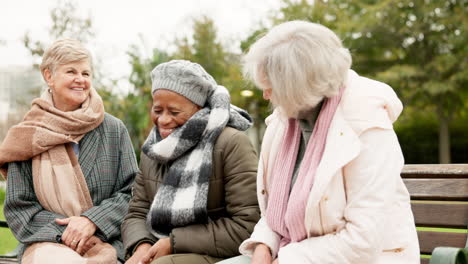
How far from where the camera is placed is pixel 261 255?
2.41 meters

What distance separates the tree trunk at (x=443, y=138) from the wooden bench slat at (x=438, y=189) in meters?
19.3

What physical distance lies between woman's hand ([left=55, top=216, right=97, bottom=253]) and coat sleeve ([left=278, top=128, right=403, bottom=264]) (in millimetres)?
1395

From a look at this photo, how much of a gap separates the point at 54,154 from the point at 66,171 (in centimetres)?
12

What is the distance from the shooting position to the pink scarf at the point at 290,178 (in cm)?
223

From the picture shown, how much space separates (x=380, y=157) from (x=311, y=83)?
364 mm

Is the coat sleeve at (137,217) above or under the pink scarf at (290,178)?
under

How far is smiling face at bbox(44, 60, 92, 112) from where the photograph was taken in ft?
10.8

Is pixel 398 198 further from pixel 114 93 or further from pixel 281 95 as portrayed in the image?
pixel 114 93

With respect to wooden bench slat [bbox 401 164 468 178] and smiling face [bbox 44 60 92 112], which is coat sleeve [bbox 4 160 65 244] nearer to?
smiling face [bbox 44 60 92 112]

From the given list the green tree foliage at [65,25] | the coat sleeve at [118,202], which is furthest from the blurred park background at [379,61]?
the coat sleeve at [118,202]

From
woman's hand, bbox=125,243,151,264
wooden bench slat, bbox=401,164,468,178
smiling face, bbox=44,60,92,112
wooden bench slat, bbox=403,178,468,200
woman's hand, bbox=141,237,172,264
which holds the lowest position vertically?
woman's hand, bbox=125,243,151,264

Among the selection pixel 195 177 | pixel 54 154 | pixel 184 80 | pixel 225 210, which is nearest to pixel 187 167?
pixel 195 177

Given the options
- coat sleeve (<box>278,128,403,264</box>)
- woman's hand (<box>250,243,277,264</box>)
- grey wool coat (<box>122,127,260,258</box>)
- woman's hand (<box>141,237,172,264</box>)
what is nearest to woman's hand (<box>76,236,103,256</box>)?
grey wool coat (<box>122,127,260,258</box>)

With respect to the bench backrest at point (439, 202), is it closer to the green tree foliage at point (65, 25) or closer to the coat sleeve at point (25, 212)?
the coat sleeve at point (25, 212)
